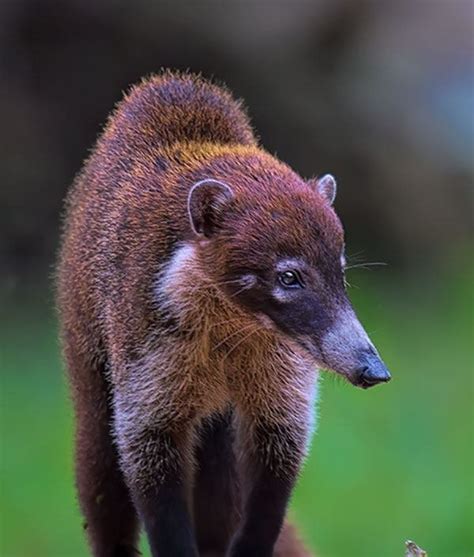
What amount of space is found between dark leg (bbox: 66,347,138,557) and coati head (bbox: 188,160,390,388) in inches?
50.6

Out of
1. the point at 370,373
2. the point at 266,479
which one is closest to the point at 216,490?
the point at 266,479

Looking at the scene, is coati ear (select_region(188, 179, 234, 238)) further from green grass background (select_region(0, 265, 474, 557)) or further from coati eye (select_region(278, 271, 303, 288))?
green grass background (select_region(0, 265, 474, 557))

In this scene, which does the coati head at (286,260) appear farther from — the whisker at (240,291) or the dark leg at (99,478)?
the dark leg at (99,478)

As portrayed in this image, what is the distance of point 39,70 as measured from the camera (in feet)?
46.8

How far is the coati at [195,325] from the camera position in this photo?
20.0ft

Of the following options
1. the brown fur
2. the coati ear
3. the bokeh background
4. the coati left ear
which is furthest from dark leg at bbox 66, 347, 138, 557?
the bokeh background

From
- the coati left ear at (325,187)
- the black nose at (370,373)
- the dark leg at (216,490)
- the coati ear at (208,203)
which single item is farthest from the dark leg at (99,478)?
the black nose at (370,373)

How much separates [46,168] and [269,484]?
8190mm

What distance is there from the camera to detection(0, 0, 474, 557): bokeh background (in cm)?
1377

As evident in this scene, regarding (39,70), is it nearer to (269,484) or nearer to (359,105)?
(359,105)

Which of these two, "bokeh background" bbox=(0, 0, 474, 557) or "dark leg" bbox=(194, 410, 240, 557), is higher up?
"bokeh background" bbox=(0, 0, 474, 557)

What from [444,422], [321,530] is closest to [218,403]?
[321,530]

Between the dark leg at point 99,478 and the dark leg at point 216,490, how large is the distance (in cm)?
34

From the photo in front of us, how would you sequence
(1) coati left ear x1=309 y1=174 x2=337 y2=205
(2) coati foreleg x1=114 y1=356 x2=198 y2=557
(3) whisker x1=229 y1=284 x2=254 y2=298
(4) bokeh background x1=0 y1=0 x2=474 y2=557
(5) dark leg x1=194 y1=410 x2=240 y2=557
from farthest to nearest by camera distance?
(4) bokeh background x1=0 y1=0 x2=474 y2=557
(5) dark leg x1=194 y1=410 x2=240 y2=557
(2) coati foreleg x1=114 y1=356 x2=198 y2=557
(1) coati left ear x1=309 y1=174 x2=337 y2=205
(3) whisker x1=229 y1=284 x2=254 y2=298
